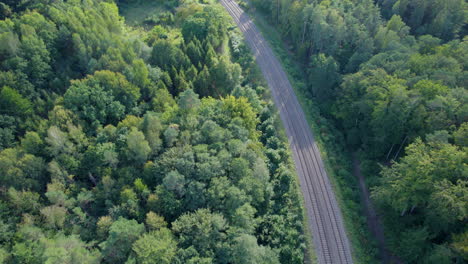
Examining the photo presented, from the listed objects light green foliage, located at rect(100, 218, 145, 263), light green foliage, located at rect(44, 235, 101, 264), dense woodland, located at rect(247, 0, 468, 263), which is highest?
dense woodland, located at rect(247, 0, 468, 263)

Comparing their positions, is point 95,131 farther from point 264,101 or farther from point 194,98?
point 264,101

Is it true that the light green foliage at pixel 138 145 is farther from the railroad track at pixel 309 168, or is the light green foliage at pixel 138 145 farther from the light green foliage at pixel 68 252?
the railroad track at pixel 309 168

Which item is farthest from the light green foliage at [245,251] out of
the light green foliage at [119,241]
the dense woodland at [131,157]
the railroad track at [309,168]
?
the light green foliage at [119,241]

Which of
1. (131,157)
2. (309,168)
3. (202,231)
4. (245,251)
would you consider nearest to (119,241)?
(202,231)

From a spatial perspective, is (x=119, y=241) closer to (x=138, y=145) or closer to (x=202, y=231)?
(x=202, y=231)

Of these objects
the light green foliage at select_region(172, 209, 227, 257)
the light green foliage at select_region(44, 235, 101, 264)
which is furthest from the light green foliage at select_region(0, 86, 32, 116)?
the light green foliage at select_region(172, 209, 227, 257)

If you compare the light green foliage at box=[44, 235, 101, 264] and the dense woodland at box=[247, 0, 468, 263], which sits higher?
the dense woodland at box=[247, 0, 468, 263]

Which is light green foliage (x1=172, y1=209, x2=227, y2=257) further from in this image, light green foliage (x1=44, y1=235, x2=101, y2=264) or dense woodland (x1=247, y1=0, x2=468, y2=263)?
dense woodland (x1=247, y1=0, x2=468, y2=263)
